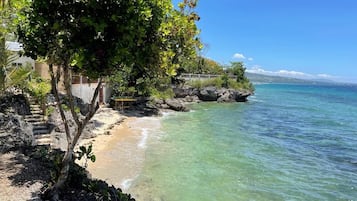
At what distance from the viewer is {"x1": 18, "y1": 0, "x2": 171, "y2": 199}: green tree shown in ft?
19.5

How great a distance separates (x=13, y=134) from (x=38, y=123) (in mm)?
6548

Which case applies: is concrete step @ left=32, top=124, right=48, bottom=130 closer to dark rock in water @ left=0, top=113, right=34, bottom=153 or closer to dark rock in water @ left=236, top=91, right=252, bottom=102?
dark rock in water @ left=0, top=113, right=34, bottom=153

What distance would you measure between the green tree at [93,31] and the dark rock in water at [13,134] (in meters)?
5.39

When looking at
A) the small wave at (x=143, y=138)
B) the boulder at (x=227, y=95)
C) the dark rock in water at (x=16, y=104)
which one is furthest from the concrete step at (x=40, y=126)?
the boulder at (x=227, y=95)

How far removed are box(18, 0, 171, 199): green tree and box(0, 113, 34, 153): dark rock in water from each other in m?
5.39

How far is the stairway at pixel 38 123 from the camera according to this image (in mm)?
16406

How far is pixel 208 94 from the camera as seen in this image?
50.8 m

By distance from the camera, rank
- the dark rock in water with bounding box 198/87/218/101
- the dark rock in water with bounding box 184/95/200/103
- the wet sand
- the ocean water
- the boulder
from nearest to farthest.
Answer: the ocean water → the wet sand → the dark rock in water with bounding box 184/95/200/103 → the dark rock in water with bounding box 198/87/218/101 → the boulder

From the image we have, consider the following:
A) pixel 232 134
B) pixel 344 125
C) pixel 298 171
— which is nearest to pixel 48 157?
pixel 298 171

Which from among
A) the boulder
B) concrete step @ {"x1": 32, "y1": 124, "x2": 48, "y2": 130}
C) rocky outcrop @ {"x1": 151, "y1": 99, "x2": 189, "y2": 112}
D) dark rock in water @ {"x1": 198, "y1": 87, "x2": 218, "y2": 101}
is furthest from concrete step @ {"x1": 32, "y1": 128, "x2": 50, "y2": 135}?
the boulder

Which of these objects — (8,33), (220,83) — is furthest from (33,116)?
A: (220,83)

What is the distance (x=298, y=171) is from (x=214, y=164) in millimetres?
4157

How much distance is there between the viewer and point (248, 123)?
3203 cm

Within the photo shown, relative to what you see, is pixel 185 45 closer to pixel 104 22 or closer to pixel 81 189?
pixel 104 22
